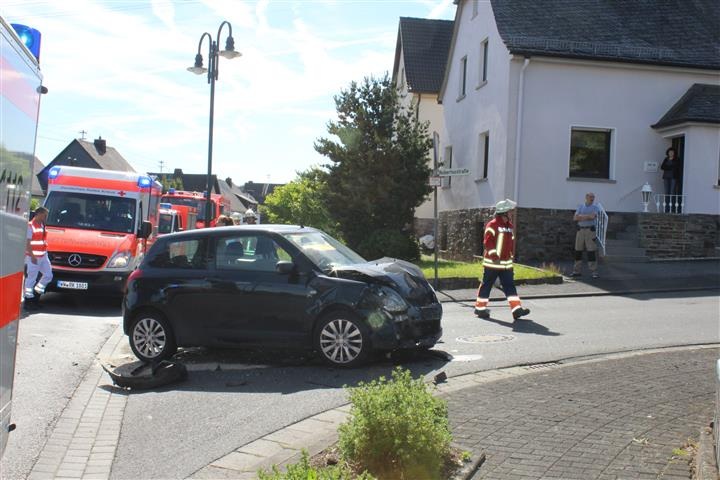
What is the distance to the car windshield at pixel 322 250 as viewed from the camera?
8828 mm

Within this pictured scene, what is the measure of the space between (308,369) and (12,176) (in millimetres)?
5320

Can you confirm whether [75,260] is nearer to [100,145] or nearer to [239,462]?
[239,462]

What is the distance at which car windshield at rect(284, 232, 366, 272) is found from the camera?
8.83 m

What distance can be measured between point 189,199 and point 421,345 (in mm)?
23306

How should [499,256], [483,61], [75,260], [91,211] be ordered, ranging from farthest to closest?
[483,61], [91,211], [75,260], [499,256]

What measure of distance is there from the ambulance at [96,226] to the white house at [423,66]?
20.4 m

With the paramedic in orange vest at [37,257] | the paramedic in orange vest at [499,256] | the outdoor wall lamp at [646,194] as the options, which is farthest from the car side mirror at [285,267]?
the outdoor wall lamp at [646,194]

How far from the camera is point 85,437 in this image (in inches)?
241

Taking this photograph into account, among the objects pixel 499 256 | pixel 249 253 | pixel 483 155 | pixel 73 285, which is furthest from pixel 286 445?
pixel 483 155

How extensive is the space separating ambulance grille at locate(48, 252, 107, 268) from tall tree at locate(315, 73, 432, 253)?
10.0 meters

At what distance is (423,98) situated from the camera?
37562 millimetres

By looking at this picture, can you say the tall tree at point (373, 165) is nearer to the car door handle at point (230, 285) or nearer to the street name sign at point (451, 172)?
the street name sign at point (451, 172)

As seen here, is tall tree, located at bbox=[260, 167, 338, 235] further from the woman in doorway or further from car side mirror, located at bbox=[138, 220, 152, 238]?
car side mirror, located at bbox=[138, 220, 152, 238]

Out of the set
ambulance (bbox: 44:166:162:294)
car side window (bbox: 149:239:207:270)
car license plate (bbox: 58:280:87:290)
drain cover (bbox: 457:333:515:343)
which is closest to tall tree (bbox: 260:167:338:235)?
ambulance (bbox: 44:166:162:294)
